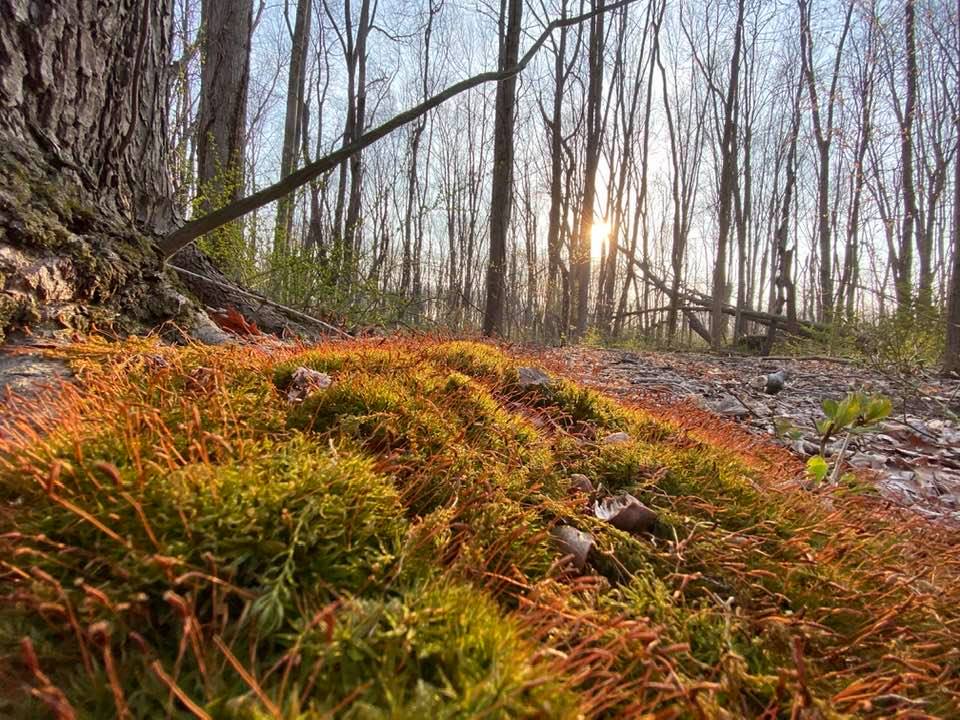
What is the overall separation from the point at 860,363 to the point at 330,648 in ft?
18.5

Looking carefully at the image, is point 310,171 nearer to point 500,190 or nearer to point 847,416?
point 847,416

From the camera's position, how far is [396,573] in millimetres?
886

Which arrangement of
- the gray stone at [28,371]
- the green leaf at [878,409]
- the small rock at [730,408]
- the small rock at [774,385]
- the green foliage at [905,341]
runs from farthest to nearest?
the small rock at [774,385]
the green foliage at [905,341]
the small rock at [730,408]
the green leaf at [878,409]
the gray stone at [28,371]

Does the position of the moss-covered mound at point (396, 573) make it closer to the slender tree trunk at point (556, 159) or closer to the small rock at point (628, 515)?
the small rock at point (628, 515)

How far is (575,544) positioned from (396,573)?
1.70 feet

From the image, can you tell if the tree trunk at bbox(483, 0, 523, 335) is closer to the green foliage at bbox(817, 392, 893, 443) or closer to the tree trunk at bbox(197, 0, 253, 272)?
the tree trunk at bbox(197, 0, 253, 272)

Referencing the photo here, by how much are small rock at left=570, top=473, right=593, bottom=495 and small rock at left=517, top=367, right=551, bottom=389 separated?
73cm

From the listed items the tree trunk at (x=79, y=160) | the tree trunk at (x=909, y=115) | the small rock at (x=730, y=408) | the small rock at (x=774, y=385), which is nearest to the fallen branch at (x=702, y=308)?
the tree trunk at (x=909, y=115)

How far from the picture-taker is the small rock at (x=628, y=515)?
141 cm

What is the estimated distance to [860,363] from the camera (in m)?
4.70

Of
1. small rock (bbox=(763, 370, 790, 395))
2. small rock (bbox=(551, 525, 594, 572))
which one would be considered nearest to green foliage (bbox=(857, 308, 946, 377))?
small rock (bbox=(763, 370, 790, 395))

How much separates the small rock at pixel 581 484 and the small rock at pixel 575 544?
0.85 feet

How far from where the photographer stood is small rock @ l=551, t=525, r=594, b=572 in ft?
3.95

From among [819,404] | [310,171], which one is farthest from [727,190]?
[310,171]
